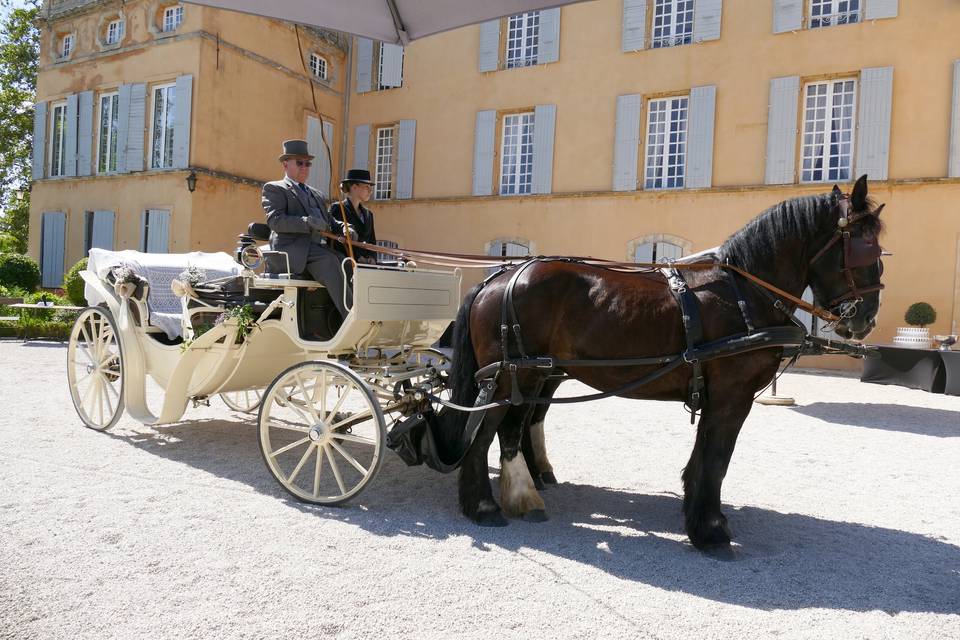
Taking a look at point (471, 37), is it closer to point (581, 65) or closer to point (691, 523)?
point (581, 65)

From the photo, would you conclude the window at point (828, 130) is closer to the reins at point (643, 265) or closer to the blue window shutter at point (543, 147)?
the blue window shutter at point (543, 147)

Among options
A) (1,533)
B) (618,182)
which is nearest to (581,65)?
(618,182)

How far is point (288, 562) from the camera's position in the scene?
3.11 metres

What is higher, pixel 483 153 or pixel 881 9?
pixel 881 9

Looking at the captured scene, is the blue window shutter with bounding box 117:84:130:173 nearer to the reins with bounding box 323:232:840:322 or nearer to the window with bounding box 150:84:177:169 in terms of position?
the window with bounding box 150:84:177:169

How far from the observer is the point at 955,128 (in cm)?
1190

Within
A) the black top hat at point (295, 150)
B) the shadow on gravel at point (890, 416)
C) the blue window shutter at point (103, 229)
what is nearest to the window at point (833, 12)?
the shadow on gravel at point (890, 416)

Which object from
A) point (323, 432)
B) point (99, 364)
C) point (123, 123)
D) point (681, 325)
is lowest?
point (323, 432)

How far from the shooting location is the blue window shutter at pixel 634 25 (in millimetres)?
14453

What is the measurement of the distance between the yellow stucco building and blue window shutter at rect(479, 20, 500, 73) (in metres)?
0.08

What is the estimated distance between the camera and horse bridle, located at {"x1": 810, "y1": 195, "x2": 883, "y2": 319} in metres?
3.35

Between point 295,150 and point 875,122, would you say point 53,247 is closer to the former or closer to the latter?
point 295,150

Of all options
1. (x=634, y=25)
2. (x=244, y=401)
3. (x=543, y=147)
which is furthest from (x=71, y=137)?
(x=244, y=401)

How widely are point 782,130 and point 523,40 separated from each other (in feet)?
20.0
